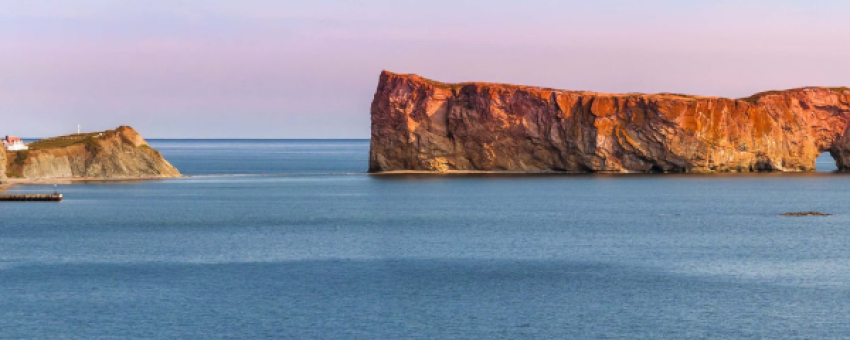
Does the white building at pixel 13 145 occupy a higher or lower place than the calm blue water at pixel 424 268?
higher

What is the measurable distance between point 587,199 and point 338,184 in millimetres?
44324

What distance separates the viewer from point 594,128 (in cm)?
16050

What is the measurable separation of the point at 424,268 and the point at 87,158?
326ft

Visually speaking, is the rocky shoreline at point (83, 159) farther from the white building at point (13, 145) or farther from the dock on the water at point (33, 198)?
the dock on the water at point (33, 198)

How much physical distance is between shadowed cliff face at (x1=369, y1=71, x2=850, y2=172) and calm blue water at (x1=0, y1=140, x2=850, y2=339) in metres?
38.5

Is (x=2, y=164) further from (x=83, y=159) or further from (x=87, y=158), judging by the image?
(x=87, y=158)

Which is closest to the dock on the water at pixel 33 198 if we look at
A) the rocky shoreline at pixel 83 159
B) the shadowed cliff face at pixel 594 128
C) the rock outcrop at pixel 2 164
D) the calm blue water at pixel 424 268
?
the calm blue water at pixel 424 268

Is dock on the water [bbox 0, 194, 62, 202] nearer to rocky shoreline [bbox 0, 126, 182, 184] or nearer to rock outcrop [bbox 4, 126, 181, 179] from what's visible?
rocky shoreline [bbox 0, 126, 182, 184]

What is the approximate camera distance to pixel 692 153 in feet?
533

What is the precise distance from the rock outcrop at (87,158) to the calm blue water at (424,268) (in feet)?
105

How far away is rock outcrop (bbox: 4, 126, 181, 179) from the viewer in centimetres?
14825

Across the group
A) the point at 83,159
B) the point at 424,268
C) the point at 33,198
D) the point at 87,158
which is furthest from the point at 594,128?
the point at 424,268

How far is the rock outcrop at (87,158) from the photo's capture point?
5837 inches

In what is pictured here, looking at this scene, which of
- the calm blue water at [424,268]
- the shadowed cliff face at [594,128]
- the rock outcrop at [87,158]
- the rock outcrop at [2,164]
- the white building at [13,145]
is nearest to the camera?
the calm blue water at [424,268]
